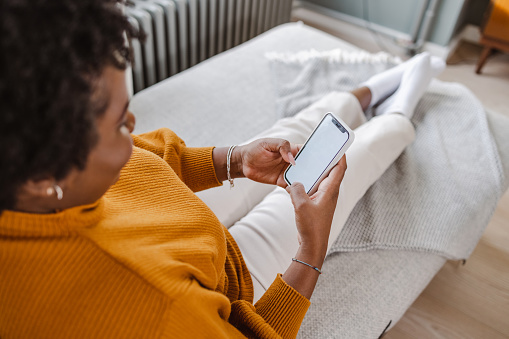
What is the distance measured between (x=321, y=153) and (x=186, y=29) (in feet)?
3.67

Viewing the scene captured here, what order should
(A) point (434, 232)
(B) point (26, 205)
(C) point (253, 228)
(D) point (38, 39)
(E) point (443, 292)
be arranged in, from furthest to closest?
(E) point (443, 292), (A) point (434, 232), (C) point (253, 228), (B) point (26, 205), (D) point (38, 39)

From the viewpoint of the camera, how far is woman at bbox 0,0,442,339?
1.16ft

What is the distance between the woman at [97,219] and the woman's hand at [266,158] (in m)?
0.12

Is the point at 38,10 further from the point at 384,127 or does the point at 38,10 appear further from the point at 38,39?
the point at 384,127

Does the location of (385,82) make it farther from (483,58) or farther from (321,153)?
(483,58)

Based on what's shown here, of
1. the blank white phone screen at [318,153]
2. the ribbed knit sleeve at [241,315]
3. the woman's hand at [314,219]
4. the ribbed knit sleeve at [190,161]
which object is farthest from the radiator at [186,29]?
the ribbed knit sleeve at [241,315]

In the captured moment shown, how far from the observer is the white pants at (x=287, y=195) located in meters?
0.82

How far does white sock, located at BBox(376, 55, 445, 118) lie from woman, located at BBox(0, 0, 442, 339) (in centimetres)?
56

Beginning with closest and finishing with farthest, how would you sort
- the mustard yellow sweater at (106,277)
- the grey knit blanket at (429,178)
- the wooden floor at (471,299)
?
the mustard yellow sweater at (106,277) → the grey knit blanket at (429,178) → the wooden floor at (471,299)

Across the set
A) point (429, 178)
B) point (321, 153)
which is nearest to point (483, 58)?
point (429, 178)

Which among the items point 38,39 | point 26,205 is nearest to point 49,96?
point 38,39

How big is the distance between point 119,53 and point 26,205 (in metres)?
0.21

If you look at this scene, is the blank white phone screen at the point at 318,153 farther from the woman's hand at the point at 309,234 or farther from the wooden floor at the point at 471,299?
the wooden floor at the point at 471,299

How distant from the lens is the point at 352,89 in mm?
1378
